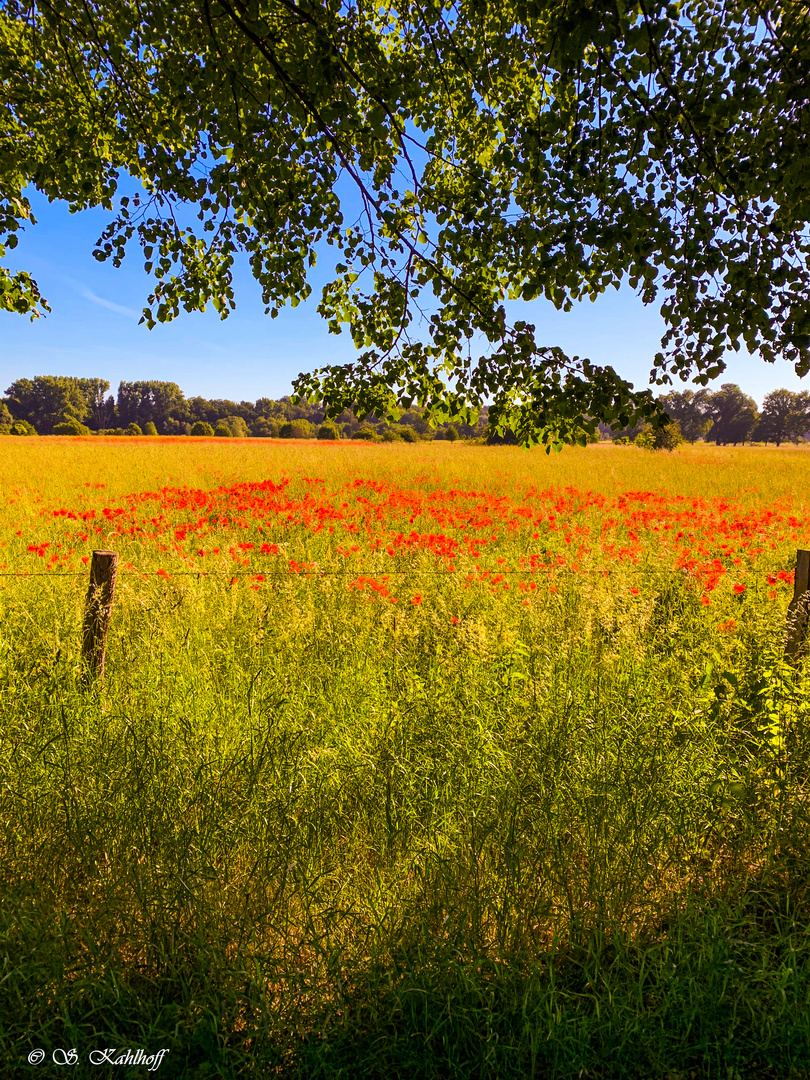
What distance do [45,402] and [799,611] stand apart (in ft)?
343

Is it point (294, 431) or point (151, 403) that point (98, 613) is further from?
point (151, 403)

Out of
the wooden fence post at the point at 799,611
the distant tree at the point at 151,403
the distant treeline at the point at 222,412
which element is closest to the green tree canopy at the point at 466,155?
the wooden fence post at the point at 799,611

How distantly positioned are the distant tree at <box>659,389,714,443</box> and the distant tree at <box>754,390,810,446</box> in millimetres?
7547

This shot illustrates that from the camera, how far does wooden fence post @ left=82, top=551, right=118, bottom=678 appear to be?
371cm

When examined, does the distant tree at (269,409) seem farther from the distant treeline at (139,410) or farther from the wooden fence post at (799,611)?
the wooden fence post at (799,611)

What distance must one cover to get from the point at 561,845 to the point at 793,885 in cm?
97

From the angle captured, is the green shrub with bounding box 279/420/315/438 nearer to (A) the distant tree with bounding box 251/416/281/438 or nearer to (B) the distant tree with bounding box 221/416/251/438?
(B) the distant tree with bounding box 221/416/251/438

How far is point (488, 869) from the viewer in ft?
7.49

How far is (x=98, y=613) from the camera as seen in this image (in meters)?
3.77

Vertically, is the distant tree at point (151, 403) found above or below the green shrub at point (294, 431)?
above

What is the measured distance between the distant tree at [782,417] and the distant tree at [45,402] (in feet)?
348

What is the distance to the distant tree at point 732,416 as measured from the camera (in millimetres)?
86500

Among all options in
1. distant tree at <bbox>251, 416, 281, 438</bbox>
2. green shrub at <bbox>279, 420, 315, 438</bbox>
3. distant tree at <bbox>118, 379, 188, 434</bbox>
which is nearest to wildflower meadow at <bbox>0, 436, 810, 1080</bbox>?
green shrub at <bbox>279, 420, 315, 438</bbox>

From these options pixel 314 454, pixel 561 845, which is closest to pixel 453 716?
pixel 561 845
